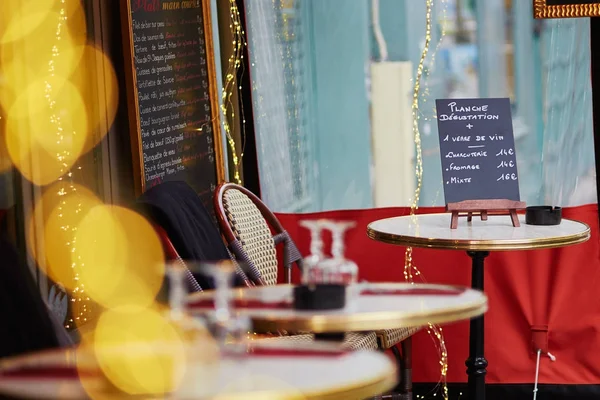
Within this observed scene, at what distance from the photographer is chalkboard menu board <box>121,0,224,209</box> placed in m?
3.44

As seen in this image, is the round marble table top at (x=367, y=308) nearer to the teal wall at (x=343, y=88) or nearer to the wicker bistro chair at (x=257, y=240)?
the wicker bistro chair at (x=257, y=240)

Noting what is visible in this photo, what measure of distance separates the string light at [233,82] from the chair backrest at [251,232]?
502 millimetres

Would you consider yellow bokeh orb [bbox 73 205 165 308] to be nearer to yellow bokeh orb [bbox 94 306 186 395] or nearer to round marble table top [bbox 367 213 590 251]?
round marble table top [bbox 367 213 590 251]

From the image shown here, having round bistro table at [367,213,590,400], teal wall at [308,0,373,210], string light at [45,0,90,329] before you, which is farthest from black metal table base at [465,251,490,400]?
string light at [45,0,90,329]

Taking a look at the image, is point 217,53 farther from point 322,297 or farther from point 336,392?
point 336,392

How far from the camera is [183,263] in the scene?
3.08m

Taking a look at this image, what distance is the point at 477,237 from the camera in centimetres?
329

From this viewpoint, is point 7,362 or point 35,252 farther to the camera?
point 35,252

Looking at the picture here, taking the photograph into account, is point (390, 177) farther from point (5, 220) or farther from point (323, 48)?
point (5, 220)

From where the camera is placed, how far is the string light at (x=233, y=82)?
4.30 m

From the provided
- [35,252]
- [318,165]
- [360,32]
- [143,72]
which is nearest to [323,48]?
[360,32]

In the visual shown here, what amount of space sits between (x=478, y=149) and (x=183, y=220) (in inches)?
43.8

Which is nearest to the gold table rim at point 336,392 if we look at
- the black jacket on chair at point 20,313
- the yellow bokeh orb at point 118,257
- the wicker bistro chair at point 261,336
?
the black jacket on chair at point 20,313

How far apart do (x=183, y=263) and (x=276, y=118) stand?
134cm
